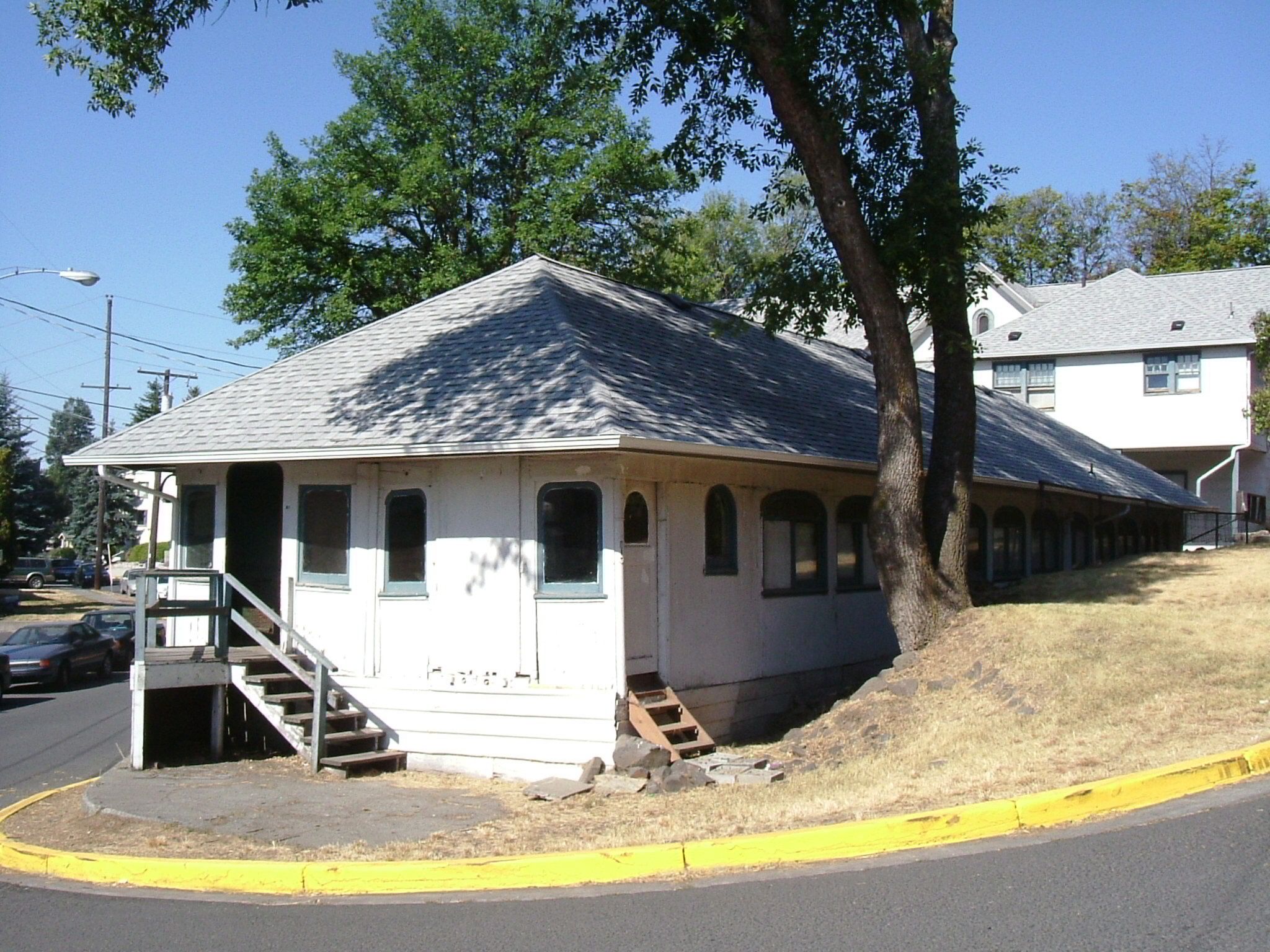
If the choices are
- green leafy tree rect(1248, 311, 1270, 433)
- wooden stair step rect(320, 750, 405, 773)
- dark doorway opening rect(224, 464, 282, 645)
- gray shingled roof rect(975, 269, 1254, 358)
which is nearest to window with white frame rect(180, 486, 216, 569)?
dark doorway opening rect(224, 464, 282, 645)

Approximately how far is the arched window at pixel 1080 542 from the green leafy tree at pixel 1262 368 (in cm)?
760

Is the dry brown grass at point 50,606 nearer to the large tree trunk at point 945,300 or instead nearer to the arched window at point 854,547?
the arched window at point 854,547

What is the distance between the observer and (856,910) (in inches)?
250

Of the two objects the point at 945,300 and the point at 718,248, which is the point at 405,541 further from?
the point at 718,248

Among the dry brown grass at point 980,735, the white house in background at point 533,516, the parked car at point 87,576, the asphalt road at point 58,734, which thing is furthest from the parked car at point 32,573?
the dry brown grass at point 980,735

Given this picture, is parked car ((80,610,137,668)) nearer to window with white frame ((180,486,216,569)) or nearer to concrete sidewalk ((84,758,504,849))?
window with white frame ((180,486,216,569))

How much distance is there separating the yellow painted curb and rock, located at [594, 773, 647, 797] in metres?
2.42

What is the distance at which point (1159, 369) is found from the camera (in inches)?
1395

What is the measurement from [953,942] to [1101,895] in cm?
101

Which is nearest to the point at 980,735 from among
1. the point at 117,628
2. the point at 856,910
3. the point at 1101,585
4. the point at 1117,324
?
the point at 856,910

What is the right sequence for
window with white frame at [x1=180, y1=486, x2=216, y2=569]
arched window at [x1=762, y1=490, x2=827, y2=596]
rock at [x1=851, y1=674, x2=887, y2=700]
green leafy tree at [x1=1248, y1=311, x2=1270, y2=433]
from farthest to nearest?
green leafy tree at [x1=1248, y1=311, x2=1270, y2=433] < window with white frame at [x1=180, y1=486, x2=216, y2=569] < arched window at [x1=762, y1=490, x2=827, y2=596] < rock at [x1=851, y1=674, x2=887, y2=700]

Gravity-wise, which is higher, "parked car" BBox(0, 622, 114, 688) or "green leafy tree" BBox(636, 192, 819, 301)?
"green leafy tree" BBox(636, 192, 819, 301)

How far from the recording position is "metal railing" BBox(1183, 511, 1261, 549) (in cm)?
3412

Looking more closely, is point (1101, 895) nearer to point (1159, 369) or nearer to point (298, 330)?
point (298, 330)
